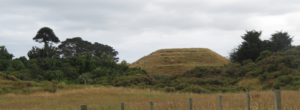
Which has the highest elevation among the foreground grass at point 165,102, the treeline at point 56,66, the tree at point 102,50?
the tree at point 102,50

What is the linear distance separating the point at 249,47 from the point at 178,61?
105 feet

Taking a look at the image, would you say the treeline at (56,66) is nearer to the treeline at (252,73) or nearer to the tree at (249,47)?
the treeline at (252,73)

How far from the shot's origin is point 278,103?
694 cm

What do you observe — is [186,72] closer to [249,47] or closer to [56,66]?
[249,47]

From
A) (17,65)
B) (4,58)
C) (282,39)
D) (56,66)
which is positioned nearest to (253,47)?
(282,39)

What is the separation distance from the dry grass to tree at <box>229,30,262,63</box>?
1998 cm

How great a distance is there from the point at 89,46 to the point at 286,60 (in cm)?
5790

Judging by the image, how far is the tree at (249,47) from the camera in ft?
165

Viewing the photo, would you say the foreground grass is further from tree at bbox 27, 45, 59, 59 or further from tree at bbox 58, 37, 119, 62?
tree at bbox 58, 37, 119, 62

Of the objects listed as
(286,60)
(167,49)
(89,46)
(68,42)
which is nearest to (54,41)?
(68,42)

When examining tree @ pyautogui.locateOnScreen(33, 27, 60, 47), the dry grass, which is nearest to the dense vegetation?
tree @ pyautogui.locateOnScreen(33, 27, 60, 47)

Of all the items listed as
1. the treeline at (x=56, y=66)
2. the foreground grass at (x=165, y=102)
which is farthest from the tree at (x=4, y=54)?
the foreground grass at (x=165, y=102)

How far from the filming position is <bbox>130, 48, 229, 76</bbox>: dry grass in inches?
2837

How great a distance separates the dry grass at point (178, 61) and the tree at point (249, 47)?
787 inches
